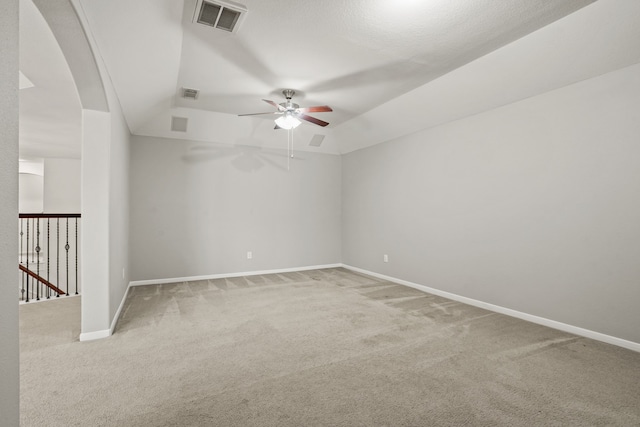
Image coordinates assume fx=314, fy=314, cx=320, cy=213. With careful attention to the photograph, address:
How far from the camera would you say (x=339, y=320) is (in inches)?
136

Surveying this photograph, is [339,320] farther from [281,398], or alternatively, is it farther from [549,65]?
[549,65]

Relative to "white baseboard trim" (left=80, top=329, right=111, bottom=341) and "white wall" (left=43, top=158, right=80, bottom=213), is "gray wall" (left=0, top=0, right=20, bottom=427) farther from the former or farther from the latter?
"white wall" (left=43, top=158, right=80, bottom=213)

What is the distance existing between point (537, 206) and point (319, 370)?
288cm

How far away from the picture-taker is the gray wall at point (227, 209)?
508 cm

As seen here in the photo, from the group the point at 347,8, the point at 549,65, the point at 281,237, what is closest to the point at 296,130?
the point at 281,237

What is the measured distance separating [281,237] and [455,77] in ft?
13.1

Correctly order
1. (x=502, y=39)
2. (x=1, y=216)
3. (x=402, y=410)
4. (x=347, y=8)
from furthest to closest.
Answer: (x=502, y=39) < (x=347, y=8) < (x=402, y=410) < (x=1, y=216)

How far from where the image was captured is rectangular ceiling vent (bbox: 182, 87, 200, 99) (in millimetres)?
3985

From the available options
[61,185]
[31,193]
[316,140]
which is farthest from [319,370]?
[31,193]

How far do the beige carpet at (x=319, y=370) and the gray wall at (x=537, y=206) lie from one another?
44cm

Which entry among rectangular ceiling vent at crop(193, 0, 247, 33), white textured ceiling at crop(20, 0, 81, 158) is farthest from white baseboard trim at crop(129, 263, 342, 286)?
rectangular ceiling vent at crop(193, 0, 247, 33)

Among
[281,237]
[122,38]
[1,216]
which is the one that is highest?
[122,38]

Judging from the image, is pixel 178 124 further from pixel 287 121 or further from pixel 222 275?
pixel 222 275

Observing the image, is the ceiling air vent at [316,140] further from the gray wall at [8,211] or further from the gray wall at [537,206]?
the gray wall at [8,211]
